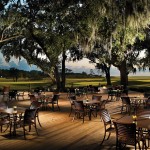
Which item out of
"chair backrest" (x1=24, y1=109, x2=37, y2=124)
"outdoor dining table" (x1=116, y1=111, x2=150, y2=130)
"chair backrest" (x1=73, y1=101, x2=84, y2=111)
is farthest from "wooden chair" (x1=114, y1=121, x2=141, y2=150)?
"chair backrest" (x1=73, y1=101, x2=84, y2=111)

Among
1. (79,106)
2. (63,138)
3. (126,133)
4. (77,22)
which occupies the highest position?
(77,22)

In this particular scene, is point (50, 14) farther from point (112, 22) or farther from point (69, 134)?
point (69, 134)

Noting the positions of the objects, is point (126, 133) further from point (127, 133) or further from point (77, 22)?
point (77, 22)

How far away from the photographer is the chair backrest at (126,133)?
7713 millimetres

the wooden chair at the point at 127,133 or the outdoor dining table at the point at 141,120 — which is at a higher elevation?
the outdoor dining table at the point at 141,120

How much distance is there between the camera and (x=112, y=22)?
1969 cm

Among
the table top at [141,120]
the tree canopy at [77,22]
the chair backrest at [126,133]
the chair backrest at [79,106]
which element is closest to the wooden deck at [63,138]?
the chair backrest at [79,106]

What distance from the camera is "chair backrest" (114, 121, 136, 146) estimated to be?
7713 millimetres

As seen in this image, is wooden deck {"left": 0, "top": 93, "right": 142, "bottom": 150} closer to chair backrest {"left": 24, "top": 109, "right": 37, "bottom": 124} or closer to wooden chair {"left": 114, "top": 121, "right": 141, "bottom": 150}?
chair backrest {"left": 24, "top": 109, "right": 37, "bottom": 124}

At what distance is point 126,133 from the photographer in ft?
25.7

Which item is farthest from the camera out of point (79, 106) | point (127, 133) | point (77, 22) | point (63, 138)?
point (77, 22)

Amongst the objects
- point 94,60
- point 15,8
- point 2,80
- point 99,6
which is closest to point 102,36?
point 99,6

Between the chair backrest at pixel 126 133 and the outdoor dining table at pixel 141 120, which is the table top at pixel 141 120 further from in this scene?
the chair backrest at pixel 126 133

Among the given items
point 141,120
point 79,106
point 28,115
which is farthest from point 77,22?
point 141,120
